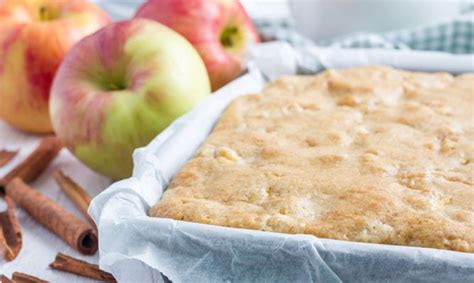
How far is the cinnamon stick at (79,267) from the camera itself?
1556 mm

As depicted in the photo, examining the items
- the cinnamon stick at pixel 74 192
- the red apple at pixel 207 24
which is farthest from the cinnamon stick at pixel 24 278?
the red apple at pixel 207 24

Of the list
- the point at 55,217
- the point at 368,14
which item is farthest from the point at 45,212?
the point at 368,14

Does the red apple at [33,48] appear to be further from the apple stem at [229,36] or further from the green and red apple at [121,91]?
the apple stem at [229,36]

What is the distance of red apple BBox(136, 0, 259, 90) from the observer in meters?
2.21

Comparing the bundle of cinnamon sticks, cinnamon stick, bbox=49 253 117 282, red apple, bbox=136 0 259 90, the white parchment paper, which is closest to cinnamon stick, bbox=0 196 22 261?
the bundle of cinnamon sticks

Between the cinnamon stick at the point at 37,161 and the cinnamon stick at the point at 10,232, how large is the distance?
12cm

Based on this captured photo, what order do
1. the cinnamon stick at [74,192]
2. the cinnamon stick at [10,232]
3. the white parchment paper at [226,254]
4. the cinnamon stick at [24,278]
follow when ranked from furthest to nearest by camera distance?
the cinnamon stick at [74,192] < the cinnamon stick at [10,232] < the cinnamon stick at [24,278] < the white parchment paper at [226,254]

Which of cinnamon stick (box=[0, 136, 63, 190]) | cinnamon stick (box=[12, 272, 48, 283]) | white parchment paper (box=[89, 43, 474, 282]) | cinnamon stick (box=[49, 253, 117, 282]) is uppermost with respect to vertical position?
white parchment paper (box=[89, 43, 474, 282])

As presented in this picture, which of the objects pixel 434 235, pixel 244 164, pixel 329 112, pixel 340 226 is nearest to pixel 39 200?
pixel 244 164

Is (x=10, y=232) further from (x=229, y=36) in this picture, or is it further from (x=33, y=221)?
(x=229, y=36)

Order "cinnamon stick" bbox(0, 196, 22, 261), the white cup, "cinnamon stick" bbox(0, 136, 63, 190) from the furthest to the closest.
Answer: the white cup, "cinnamon stick" bbox(0, 136, 63, 190), "cinnamon stick" bbox(0, 196, 22, 261)

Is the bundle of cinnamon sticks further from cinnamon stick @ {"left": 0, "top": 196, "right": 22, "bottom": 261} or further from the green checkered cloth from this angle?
the green checkered cloth

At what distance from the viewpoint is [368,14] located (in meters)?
A: 2.54

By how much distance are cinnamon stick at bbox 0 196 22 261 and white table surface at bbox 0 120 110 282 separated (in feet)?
0.05
